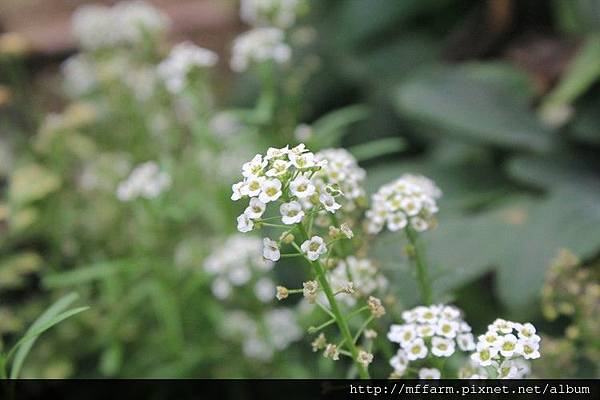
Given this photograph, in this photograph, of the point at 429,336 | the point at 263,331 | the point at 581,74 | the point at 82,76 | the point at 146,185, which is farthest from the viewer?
the point at 82,76

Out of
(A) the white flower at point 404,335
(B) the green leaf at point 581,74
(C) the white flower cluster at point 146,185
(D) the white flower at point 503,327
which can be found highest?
(B) the green leaf at point 581,74

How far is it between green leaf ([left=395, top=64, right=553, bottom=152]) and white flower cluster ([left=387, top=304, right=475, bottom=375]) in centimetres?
131

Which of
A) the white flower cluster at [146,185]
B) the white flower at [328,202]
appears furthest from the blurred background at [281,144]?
the white flower at [328,202]

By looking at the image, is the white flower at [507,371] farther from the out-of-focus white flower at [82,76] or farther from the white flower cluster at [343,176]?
the out-of-focus white flower at [82,76]

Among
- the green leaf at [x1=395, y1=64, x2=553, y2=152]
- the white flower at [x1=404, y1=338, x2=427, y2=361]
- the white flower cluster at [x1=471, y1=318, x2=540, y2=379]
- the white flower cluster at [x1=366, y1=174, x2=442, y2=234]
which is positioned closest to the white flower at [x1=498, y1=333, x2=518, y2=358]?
the white flower cluster at [x1=471, y1=318, x2=540, y2=379]

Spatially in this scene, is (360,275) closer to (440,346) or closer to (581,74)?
(440,346)

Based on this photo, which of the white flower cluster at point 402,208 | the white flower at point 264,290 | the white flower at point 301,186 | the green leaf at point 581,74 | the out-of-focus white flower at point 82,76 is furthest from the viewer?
the out-of-focus white flower at point 82,76

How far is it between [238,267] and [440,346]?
2.84 feet

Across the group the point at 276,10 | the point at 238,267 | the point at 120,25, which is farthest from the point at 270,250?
the point at 120,25

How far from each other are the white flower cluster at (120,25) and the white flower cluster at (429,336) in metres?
1.54

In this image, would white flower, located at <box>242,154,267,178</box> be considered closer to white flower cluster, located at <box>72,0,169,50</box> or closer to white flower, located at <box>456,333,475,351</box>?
white flower, located at <box>456,333,475,351</box>

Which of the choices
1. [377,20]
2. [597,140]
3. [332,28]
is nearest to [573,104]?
[597,140]

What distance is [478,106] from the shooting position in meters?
2.56

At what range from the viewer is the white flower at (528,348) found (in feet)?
3.62
